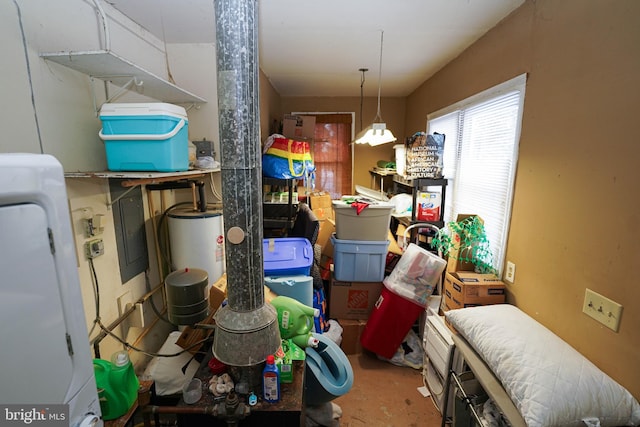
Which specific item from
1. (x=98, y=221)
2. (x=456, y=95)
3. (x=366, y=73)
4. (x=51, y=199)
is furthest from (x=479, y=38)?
(x=98, y=221)

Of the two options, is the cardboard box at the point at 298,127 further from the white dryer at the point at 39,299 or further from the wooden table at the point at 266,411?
the white dryer at the point at 39,299

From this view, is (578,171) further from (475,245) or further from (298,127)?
(298,127)

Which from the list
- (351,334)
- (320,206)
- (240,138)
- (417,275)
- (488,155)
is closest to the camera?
(240,138)

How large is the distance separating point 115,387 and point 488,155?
2.63 m

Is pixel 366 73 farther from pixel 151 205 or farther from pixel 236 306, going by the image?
pixel 236 306

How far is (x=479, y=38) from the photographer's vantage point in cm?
224

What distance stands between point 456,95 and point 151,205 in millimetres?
2817

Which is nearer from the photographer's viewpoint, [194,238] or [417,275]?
[194,238]

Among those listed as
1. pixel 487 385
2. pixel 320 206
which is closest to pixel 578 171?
pixel 487 385

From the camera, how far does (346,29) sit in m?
2.12

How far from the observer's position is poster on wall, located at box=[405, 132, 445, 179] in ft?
8.29

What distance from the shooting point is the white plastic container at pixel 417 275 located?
229 centimetres

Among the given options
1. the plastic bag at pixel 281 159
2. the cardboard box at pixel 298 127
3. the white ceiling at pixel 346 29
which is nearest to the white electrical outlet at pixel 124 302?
the plastic bag at pixel 281 159

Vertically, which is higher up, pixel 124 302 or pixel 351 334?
pixel 124 302
